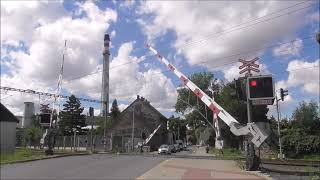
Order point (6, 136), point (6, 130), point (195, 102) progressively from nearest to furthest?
point (6, 136) < point (6, 130) < point (195, 102)

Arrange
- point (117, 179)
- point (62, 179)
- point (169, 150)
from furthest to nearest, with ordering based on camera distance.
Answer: point (169, 150)
point (117, 179)
point (62, 179)

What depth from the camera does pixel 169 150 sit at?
60156mm

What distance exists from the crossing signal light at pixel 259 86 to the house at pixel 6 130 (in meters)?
14.6

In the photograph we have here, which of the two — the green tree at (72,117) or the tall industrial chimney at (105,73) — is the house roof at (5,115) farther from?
the tall industrial chimney at (105,73)

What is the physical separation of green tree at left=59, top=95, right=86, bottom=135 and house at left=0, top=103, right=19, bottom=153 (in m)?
93.0

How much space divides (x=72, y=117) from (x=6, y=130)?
96127 mm

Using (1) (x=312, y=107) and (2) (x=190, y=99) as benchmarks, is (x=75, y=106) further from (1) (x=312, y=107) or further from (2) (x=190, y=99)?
(1) (x=312, y=107)

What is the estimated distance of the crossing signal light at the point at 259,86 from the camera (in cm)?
1856

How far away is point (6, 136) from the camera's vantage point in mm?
4879

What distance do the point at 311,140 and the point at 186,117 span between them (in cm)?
6056

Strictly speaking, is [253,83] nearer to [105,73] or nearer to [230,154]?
[230,154]

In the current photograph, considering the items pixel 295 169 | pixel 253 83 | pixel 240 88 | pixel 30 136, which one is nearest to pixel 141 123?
pixel 30 136

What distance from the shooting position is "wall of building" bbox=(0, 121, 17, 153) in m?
4.73

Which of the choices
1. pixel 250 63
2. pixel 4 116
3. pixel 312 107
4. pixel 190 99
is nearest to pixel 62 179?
pixel 4 116
